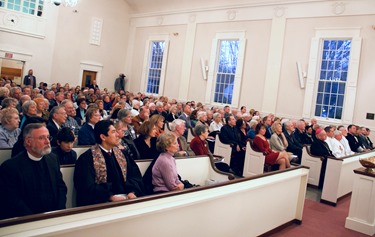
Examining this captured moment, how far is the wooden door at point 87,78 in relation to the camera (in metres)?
17.0

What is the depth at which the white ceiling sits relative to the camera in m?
13.0

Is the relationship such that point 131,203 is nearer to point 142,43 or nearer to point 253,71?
point 253,71

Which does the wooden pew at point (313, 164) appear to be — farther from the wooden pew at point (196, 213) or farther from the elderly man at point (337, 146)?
the wooden pew at point (196, 213)

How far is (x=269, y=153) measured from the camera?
631 cm

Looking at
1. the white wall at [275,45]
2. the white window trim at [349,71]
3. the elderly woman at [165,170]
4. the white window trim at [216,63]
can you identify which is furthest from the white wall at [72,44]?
the elderly woman at [165,170]

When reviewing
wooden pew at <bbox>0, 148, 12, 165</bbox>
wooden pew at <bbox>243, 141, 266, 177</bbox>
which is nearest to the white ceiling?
wooden pew at <bbox>243, 141, 266, 177</bbox>

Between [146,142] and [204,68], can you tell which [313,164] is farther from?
[204,68]

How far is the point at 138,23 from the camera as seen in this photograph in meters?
17.8

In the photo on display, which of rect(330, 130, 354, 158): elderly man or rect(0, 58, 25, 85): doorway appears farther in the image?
rect(0, 58, 25, 85): doorway

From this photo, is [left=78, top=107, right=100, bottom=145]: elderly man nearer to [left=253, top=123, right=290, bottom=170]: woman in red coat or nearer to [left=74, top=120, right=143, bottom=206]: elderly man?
[left=74, top=120, right=143, bottom=206]: elderly man

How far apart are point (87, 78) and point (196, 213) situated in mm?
15295

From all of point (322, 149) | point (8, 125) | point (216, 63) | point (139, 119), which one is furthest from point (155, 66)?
point (8, 125)

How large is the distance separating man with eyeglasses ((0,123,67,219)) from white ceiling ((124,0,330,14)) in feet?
36.9

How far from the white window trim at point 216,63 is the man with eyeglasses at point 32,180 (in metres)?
11.1
